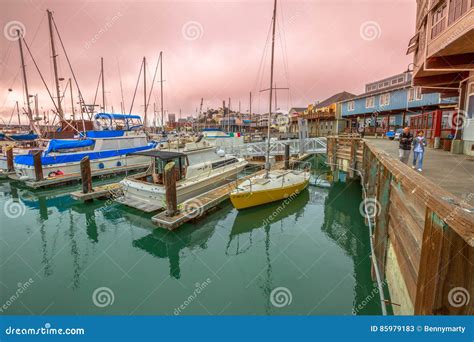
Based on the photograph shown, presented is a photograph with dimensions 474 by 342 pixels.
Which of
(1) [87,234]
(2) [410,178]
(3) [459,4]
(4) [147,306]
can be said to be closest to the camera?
(2) [410,178]

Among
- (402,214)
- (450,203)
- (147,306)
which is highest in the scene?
(450,203)

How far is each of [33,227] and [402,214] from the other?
15.7m

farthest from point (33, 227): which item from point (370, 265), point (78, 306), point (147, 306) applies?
point (370, 265)

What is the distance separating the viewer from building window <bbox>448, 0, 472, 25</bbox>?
7681 millimetres

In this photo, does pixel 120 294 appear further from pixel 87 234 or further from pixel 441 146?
pixel 441 146

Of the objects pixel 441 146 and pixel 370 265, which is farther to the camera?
pixel 441 146

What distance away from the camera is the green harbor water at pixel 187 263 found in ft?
23.2

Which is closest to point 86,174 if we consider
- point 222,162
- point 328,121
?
point 222,162

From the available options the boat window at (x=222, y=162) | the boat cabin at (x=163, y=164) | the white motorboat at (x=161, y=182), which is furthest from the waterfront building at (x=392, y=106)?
the boat cabin at (x=163, y=164)

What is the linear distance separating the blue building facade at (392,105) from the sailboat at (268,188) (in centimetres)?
1439

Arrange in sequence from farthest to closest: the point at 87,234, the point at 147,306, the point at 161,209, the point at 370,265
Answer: the point at 161,209 → the point at 87,234 → the point at 370,265 → the point at 147,306

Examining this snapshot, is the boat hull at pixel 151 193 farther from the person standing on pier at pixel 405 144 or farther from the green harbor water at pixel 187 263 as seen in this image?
the person standing on pier at pixel 405 144

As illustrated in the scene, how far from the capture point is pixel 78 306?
6988 millimetres

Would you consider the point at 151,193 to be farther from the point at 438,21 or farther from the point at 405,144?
the point at 438,21
